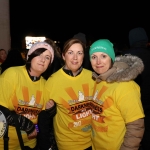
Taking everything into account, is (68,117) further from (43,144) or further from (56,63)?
(56,63)

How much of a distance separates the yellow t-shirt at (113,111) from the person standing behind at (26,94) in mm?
565

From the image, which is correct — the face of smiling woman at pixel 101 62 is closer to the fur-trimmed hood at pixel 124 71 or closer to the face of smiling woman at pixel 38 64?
the fur-trimmed hood at pixel 124 71

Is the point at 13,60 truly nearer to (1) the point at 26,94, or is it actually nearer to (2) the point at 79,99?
(1) the point at 26,94

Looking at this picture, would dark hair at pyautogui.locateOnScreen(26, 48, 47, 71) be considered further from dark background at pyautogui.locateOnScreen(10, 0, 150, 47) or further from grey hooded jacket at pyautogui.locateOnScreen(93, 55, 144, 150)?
dark background at pyautogui.locateOnScreen(10, 0, 150, 47)

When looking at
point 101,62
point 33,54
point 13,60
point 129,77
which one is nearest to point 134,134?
point 129,77

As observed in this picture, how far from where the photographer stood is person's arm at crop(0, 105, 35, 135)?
2.29 m

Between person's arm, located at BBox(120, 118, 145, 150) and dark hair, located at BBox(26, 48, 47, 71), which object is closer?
person's arm, located at BBox(120, 118, 145, 150)

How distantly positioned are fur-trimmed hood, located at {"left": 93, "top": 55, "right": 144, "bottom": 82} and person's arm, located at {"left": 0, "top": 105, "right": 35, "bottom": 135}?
0.91 m

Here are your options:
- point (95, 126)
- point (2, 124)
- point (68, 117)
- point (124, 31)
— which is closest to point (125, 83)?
point (95, 126)

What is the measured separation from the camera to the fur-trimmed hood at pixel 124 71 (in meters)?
2.03

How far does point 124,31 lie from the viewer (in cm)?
3020

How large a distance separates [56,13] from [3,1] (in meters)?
25.3

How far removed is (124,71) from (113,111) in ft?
1.32

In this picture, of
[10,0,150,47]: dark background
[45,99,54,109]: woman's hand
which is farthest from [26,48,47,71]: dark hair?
[10,0,150,47]: dark background
